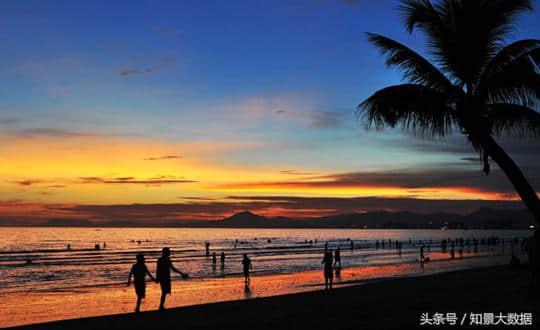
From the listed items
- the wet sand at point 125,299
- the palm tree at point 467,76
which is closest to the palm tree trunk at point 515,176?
the palm tree at point 467,76

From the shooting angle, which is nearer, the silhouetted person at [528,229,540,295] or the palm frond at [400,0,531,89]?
the palm frond at [400,0,531,89]

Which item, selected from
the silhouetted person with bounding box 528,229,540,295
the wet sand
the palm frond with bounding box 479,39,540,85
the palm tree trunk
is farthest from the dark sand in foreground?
the palm frond with bounding box 479,39,540,85

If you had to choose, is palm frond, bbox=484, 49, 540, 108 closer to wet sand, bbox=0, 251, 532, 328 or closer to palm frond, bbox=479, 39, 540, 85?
palm frond, bbox=479, 39, 540, 85

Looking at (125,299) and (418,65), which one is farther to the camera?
(125,299)

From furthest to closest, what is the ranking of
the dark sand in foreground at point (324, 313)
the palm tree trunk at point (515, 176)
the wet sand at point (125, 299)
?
the wet sand at point (125, 299), the dark sand in foreground at point (324, 313), the palm tree trunk at point (515, 176)

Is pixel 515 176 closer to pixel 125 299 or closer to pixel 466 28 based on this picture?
pixel 466 28

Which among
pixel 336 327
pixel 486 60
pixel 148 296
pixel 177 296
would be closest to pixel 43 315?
pixel 148 296

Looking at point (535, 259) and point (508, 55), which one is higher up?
point (508, 55)

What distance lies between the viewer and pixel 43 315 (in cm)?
1836

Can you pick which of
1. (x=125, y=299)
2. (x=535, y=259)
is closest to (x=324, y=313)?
(x=535, y=259)

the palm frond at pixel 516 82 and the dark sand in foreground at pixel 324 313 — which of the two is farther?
the dark sand in foreground at pixel 324 313

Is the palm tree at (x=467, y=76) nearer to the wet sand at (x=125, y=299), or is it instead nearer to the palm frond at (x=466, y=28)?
the palm frond at (x=466, y=28)

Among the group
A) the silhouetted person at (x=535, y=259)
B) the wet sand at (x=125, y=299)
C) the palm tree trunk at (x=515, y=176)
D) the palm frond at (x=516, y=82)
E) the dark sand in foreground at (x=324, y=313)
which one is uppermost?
the palm frond at (x=516, y=82)

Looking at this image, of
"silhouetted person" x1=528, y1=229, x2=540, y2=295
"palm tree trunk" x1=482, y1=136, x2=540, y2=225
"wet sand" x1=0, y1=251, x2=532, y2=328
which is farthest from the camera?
"wet sand" x1=0, y1=251, x2=532, y2=328
